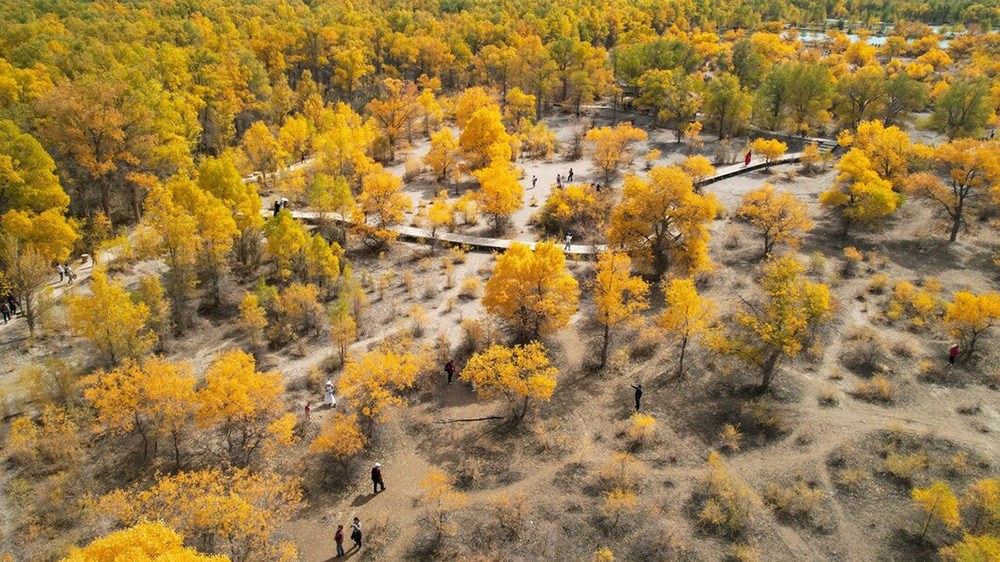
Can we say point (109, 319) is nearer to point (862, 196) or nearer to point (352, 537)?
point (352, 537)

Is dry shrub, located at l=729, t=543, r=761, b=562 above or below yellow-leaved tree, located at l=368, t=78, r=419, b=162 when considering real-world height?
below

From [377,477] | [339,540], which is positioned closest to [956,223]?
[377,477]

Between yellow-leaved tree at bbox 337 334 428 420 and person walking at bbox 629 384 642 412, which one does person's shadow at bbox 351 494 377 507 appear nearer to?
yellow-leaved tree at bbox 337 334 428 420

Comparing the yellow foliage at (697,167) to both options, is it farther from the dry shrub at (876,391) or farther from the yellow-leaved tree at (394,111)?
the yellow-leaved tree at (394,111)

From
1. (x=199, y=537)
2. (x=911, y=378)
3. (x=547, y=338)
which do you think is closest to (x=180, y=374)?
(x=199, y=537)

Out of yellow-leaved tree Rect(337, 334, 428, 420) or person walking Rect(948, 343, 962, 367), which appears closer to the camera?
yellow-leaved tree Rect(337, 334, 428, 420)

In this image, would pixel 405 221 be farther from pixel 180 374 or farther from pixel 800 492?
pixel 800 492

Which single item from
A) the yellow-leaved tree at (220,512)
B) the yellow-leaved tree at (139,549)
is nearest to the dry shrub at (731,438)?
the yellow-leaved tree at (220,512)

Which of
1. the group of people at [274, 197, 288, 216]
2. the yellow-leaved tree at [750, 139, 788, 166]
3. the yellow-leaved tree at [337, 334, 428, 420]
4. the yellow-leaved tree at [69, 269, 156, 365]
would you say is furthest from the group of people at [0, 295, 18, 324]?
the yellow-leaved tree at [750, 139, 788, 166]
